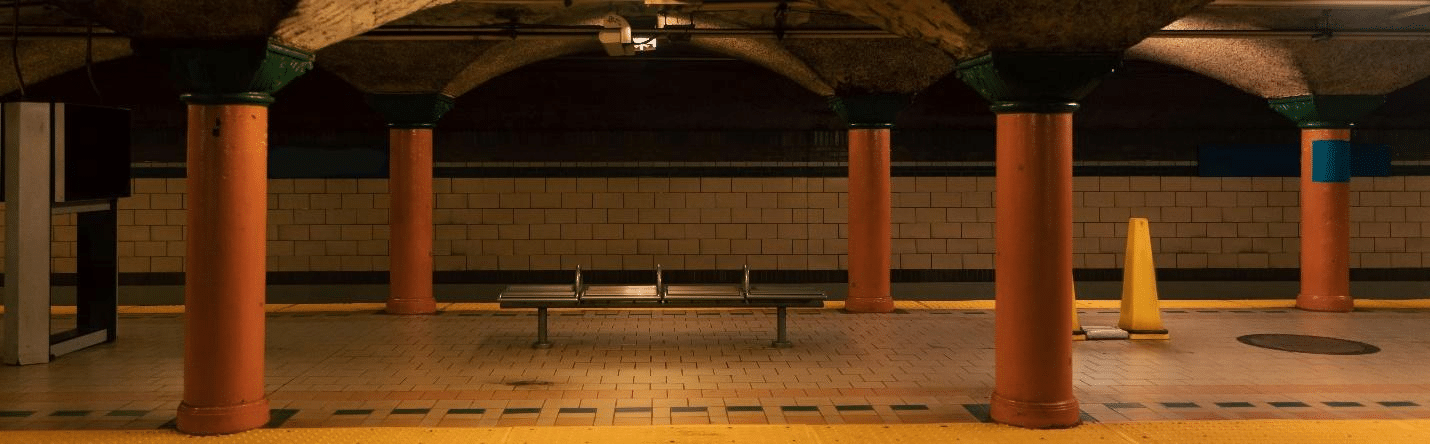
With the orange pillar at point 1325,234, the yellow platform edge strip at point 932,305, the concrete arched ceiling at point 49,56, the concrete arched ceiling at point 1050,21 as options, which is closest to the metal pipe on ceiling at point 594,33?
the concrete arched ceiling at point 49,56

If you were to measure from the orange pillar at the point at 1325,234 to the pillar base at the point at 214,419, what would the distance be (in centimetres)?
1097

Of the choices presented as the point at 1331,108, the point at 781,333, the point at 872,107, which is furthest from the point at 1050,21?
the point at 1331,108

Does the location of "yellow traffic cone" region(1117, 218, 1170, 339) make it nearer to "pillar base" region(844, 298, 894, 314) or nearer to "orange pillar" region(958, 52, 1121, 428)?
"pillar base" region(844, 298, 894, 314)

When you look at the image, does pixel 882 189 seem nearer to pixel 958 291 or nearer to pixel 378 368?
pixel 958 291

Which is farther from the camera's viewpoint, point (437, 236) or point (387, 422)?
point (437, 236)

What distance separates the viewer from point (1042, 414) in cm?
586

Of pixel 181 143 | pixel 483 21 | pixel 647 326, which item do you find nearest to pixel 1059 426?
pixel 647 326

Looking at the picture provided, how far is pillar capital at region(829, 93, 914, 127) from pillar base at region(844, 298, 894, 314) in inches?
74.9

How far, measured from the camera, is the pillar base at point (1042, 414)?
586 centimetres

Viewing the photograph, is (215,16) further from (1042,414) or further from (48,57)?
(48,57)

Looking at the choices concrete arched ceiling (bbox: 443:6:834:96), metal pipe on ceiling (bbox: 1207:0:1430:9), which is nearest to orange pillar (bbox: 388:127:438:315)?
concrete arched ceiling (bbox: 443:6:834:96)

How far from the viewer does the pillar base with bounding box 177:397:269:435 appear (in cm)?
565

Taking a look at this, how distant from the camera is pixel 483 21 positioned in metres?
9.66

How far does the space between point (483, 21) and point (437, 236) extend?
3665 millimetres
